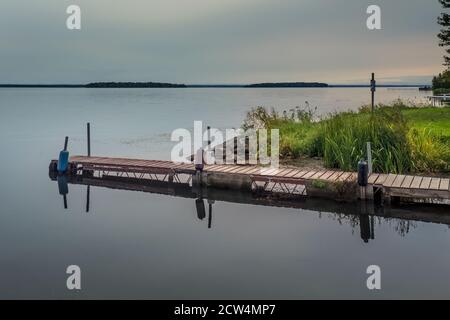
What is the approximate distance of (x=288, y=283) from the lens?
23.7ft

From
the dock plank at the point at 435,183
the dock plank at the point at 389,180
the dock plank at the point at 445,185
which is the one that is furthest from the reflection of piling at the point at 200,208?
the dock plank at the point at 445,185

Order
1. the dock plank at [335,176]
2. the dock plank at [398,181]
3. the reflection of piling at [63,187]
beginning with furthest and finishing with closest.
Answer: the reflection of piling at [63,187] < the dock plank at [335,176] < the dock plank at [398,181]

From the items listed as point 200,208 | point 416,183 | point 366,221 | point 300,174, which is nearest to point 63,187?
point 200,208

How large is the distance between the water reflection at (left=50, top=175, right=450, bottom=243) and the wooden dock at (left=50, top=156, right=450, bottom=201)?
0.83 ft

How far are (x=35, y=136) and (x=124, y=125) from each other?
27.7ft

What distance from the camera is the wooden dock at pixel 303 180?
10.4 m

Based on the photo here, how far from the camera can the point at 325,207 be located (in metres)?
10.9

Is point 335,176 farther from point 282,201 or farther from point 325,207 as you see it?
point 282,201

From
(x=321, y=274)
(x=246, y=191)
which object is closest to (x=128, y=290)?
(x=321, y=274)

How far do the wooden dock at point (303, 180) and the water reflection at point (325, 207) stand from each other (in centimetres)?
25

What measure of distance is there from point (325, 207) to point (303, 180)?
33.5 inches

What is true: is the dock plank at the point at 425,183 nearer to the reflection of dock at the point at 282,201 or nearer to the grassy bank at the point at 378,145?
the reflection of dock at the point at 282,201
